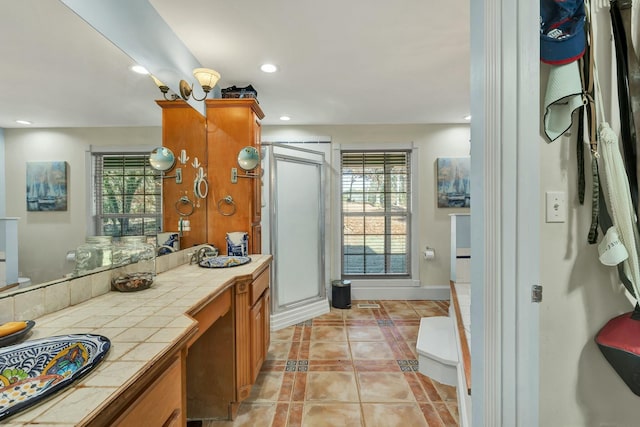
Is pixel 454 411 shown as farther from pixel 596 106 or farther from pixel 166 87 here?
pixel 166 87

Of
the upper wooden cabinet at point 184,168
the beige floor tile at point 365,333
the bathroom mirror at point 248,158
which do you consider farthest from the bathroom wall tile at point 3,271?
the beige floor tile at point 365,333

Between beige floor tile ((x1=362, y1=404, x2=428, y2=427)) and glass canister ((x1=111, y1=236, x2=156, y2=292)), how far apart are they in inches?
59.3

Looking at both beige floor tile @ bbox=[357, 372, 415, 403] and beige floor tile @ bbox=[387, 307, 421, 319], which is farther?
beige floor tile @ bbox=[387, 307, 421, 319]

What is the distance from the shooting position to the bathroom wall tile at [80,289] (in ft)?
4.01

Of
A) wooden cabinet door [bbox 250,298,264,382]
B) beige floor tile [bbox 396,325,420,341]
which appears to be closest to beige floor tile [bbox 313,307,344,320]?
beige floor tile [bbox 396,325,420,341]

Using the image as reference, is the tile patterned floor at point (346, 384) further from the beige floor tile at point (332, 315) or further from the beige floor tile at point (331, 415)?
the beige floor tile at point (332, 315)

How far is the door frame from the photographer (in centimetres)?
95

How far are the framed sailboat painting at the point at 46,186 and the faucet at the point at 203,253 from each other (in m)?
1.04

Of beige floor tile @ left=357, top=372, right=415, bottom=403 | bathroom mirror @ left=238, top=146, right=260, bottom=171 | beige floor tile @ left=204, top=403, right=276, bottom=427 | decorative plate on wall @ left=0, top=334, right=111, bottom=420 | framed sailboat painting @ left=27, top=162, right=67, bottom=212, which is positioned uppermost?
bathroom mirror @ left=238, top=146, right=260, bottom=171

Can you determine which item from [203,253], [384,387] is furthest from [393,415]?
[203,253]

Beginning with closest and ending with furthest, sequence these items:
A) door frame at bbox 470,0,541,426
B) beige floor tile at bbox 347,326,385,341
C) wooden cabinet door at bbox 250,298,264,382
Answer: door frame at bbox 470,0,541,426 < wooden cabinet door at bbox 250,298,264,382 < beige floor tile at bbox 347,326,385,341

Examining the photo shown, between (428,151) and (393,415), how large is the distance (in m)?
3.22

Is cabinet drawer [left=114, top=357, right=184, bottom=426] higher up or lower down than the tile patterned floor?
higher up

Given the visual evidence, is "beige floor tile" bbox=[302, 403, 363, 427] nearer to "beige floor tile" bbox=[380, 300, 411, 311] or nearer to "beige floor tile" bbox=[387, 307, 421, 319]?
"beige floor tile" bbox=[387, 307, 421, 319]
